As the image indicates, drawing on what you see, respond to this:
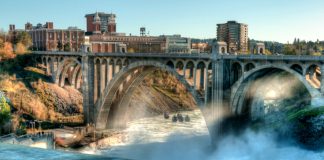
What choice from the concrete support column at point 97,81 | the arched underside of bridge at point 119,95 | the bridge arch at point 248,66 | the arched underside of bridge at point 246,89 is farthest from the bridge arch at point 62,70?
the bridge arch at point 248,66

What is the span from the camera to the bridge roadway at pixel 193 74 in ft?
135

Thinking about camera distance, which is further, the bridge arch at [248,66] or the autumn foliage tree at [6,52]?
the autumn foliage tree at [6,52]

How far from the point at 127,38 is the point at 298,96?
289 feet

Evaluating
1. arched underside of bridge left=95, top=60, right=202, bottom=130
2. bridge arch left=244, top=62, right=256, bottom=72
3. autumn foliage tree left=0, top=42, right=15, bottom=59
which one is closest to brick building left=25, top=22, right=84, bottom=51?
autumn foliage tree left=0, top=42, right=15, bottom=59

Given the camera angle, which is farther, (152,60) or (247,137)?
(152,60)

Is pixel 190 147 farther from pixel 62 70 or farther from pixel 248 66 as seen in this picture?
pixel 62 70

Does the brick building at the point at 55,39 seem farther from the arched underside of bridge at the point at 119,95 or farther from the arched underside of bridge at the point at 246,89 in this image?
the arched underside of bridge at the point at 246,89

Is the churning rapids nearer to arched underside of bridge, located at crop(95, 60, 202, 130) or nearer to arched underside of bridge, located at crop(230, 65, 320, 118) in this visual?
arched underside of bridge, located at crop(95, 60, 202, 130)

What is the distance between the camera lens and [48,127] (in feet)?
213

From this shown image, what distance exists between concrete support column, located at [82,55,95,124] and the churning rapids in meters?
6.75

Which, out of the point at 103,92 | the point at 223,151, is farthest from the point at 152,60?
the point at 223,151

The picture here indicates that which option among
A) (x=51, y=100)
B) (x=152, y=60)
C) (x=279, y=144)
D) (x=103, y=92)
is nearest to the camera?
(x=279, y=144)

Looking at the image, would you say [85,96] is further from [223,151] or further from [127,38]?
[127,38]

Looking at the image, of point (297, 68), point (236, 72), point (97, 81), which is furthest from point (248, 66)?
point (97, 81)
